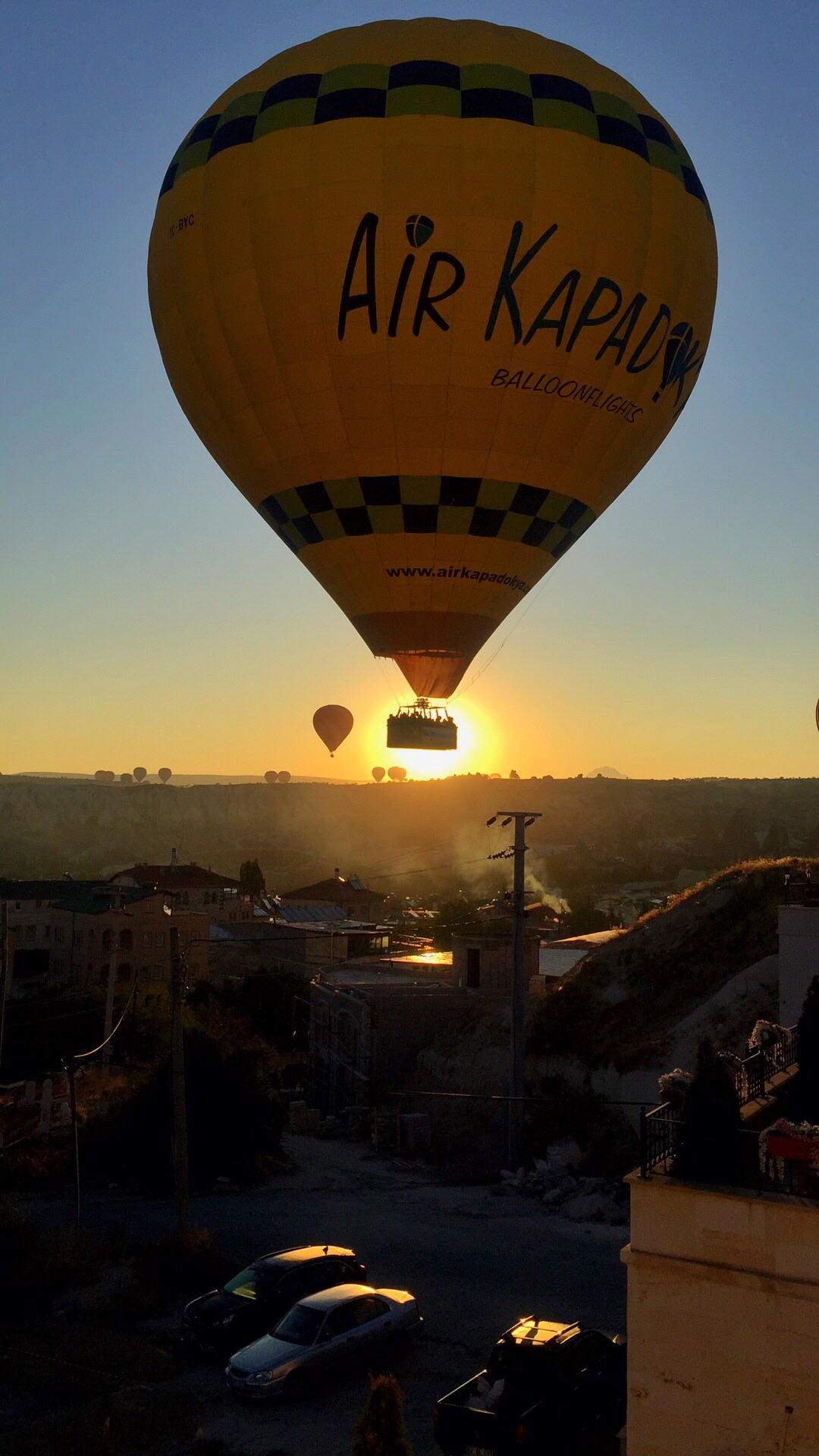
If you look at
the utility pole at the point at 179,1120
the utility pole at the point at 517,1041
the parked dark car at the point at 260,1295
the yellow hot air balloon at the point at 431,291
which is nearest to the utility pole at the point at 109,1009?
the utility pole at the point at 179,1120

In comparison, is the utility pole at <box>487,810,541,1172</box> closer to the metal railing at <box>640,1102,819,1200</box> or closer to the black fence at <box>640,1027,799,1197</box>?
the black fence at <box>640,1027,799,1197</box>

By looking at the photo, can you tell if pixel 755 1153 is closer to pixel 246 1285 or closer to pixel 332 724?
pixel 246 1285

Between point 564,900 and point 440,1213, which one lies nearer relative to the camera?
point 440,1213

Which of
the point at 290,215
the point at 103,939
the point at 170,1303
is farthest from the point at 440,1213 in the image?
the point at 103,939

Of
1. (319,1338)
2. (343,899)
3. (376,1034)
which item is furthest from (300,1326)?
(343,899)

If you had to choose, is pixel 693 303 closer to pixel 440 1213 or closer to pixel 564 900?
pixel 440 1213

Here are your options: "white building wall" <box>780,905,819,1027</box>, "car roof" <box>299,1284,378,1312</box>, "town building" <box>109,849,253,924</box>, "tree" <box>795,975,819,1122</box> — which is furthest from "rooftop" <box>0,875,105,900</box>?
"tree" <box>795,975,819,1122</box>

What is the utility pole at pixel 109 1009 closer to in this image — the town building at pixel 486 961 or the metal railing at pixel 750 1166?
the town building at pixel 486 961
